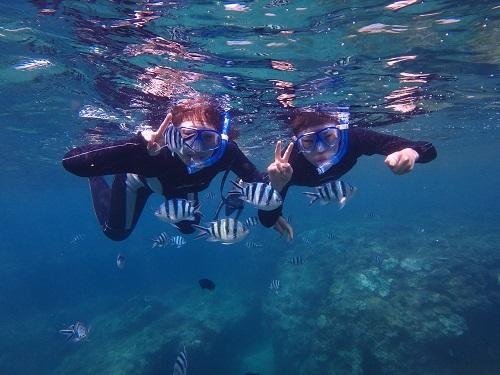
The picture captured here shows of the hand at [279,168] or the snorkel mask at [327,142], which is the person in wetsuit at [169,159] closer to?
the snorkel mask at [327,142]

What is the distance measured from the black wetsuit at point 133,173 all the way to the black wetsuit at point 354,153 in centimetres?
91

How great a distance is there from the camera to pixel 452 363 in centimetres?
1322

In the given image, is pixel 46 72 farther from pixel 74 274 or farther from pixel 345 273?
pixel 74 274

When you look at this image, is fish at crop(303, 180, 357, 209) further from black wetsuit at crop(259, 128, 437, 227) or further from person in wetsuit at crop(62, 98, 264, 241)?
person in wetsuit at crop(62, 98, 264, 241)

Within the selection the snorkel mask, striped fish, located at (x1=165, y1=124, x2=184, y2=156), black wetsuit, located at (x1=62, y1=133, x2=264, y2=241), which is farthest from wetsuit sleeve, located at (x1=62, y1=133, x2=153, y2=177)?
the snorkel mask

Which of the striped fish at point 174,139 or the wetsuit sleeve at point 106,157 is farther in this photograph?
the wetsuit sleeve at point 106,157

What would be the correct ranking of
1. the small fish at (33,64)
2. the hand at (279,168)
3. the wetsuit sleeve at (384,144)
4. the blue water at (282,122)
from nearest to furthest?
the hand at (279,168) < the wetsuit sleeve at (384,144) < the blue water at (282,122) < the small fish at (33,64)

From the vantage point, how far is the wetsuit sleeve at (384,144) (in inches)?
228

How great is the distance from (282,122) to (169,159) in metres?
14.7

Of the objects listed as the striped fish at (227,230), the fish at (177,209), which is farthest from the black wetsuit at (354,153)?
the fish at (177,209)

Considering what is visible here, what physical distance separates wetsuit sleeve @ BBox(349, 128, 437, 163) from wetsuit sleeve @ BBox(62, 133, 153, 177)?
424 centimetres

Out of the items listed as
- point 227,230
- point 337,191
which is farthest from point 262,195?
point 337,191

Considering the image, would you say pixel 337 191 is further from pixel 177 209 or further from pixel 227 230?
pixel 177 209

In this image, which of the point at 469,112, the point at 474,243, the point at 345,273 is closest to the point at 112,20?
the point at 345,273
